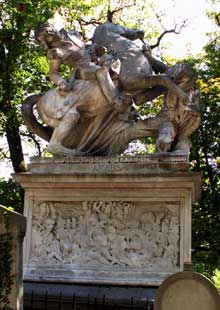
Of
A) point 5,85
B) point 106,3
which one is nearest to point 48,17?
point 5,85

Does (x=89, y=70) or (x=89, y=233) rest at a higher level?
(x=89, y=70)

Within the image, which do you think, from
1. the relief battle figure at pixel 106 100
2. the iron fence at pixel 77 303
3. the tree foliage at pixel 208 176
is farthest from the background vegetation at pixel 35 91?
the iron fence at pixel 77 303

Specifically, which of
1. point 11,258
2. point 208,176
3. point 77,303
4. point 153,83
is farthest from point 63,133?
point 208,176

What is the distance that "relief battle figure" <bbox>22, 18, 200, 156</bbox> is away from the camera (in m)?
9.12

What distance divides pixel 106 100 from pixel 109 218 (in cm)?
193

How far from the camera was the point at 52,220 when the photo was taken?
8812 millimetres

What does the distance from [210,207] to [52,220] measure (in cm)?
904

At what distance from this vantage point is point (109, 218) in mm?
8586

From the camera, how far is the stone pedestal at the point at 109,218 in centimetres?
829

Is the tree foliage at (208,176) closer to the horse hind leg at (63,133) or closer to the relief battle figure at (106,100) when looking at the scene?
the relief battle figure at (106,100)

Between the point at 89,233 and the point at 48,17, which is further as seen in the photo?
the point at 48,17

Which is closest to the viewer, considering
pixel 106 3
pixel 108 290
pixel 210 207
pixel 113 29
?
pixel 108 290

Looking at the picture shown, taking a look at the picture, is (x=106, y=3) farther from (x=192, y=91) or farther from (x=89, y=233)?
(x=89, y=233)

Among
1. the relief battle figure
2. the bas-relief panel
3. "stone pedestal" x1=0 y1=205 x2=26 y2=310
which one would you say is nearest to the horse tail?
the relief battle figure
